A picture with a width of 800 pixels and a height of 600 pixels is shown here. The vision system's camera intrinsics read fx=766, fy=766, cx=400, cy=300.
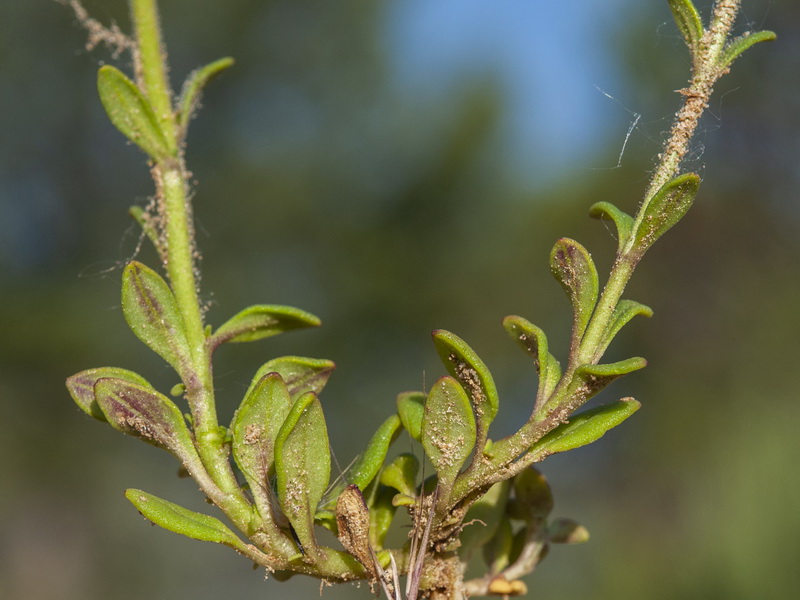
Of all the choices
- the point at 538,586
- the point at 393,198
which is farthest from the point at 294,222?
the point at 538,586

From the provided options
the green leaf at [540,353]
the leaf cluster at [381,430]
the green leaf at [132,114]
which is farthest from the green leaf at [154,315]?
the green leaf at [540,353]

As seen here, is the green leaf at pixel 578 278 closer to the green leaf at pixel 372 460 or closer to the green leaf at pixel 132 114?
the green leaf at pixel 372 460

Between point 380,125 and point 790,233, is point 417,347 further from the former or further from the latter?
point 790,233

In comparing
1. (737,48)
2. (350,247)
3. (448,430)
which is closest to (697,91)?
(737,48)

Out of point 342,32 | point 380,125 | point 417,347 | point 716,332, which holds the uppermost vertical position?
point 342,32

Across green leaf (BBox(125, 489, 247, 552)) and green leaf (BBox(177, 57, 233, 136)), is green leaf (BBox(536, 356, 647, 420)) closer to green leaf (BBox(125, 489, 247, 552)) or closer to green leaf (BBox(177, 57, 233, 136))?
green leaf (BBox(125, 489, 247, 552))

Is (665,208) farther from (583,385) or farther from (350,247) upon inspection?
(350,247)
